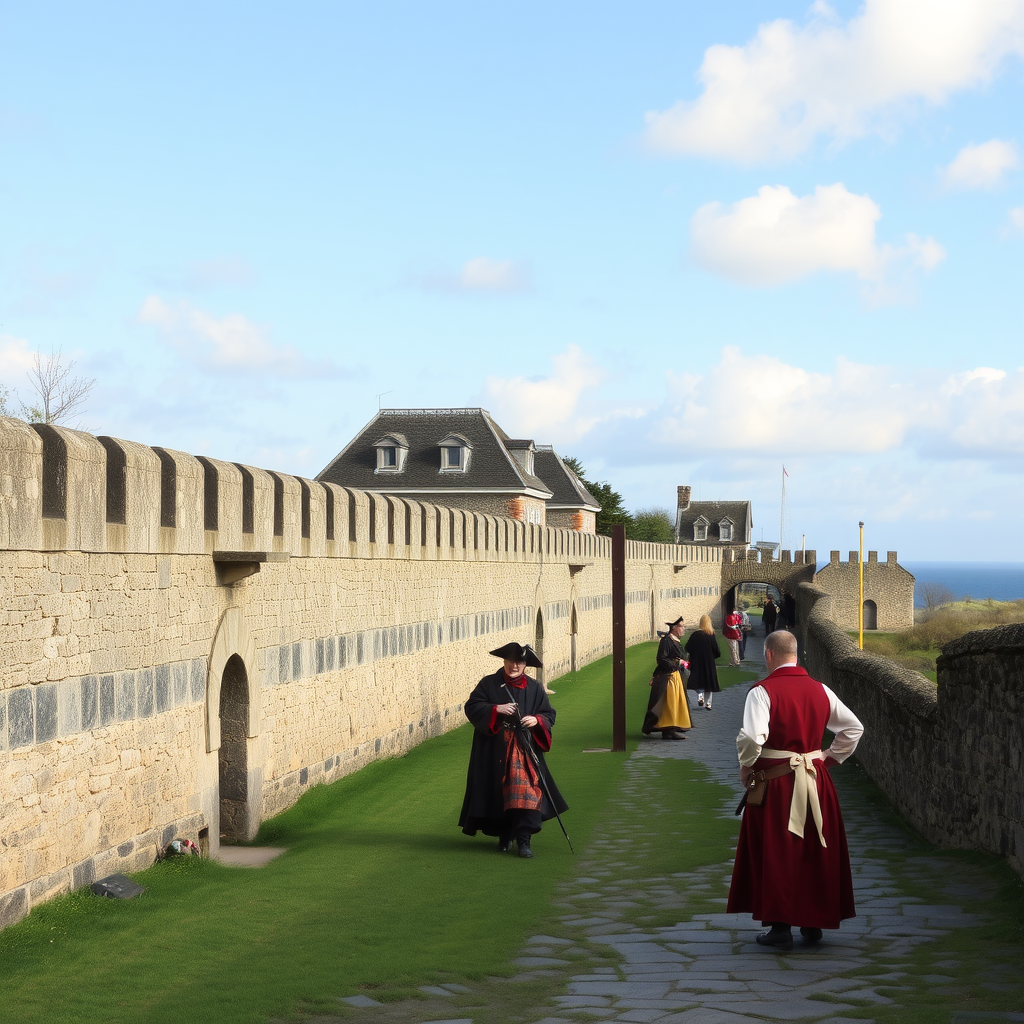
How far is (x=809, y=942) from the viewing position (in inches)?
246

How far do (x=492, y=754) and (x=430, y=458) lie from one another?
125ft

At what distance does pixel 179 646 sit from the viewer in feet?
30.5

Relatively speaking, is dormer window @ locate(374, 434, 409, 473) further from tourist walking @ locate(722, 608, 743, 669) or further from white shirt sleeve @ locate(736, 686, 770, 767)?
white shirt sleeve @ locate(736, 686, 770, 767)

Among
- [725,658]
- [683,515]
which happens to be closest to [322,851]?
[725,658]

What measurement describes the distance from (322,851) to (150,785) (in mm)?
1540

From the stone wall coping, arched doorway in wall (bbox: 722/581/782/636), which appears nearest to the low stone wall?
the stone wall coping

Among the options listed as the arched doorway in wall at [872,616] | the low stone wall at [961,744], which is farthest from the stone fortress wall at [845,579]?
the low stone wall at [961,744]

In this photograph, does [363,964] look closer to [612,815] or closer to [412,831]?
[412,831]

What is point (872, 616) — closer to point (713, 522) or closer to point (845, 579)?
point (845, 579)

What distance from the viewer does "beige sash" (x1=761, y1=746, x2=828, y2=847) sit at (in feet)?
20.1

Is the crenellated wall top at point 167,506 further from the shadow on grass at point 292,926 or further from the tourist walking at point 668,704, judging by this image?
the tourist walking at point 668,704

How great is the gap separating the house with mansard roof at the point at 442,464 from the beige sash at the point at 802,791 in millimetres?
38962

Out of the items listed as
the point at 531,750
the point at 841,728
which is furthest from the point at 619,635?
the point at 841,728

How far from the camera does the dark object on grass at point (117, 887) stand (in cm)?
771
